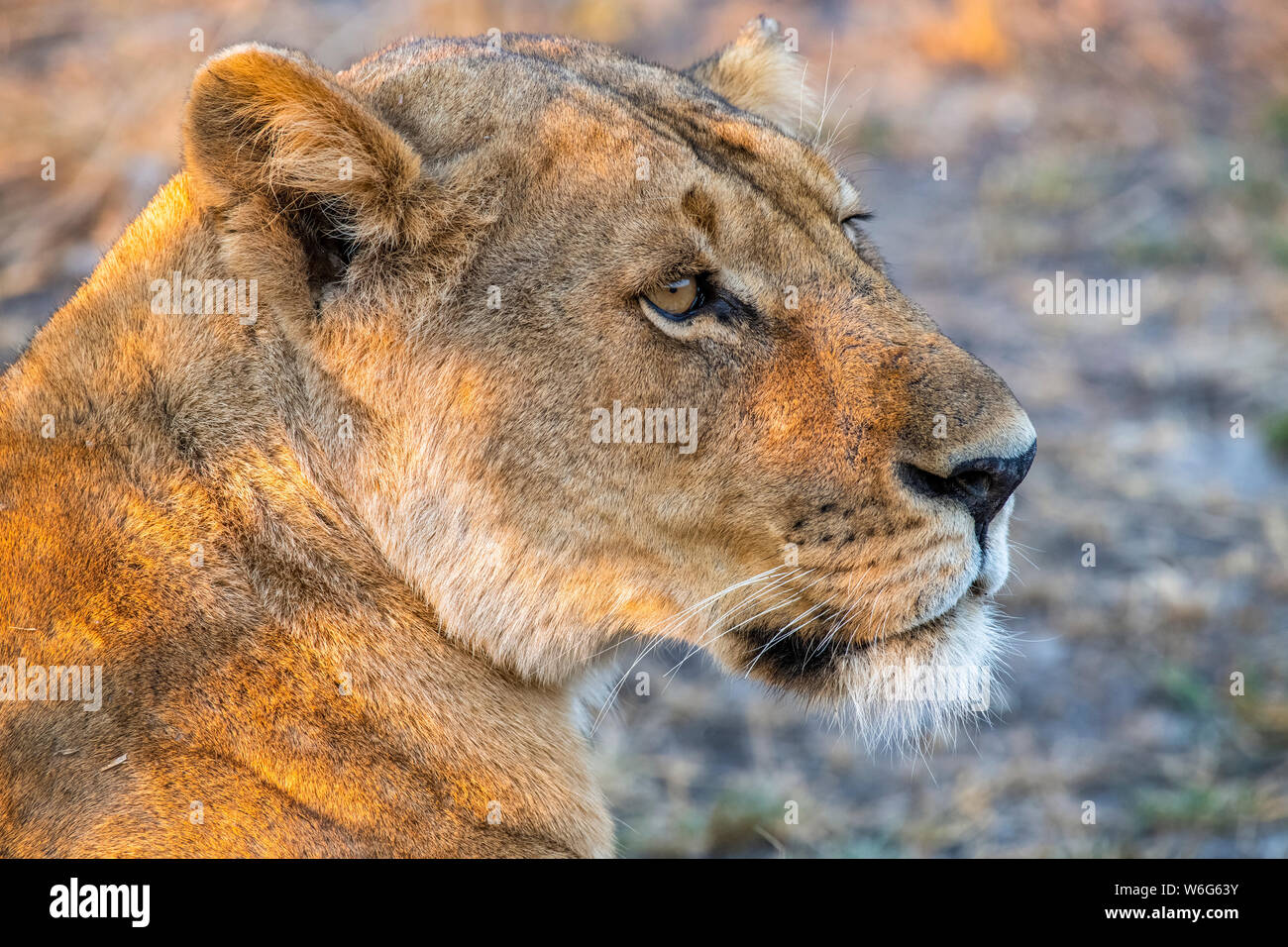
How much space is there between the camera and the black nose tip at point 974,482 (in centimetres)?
294

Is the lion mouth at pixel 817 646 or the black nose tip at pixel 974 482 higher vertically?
the black nose tip at pixel 974 482

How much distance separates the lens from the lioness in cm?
270

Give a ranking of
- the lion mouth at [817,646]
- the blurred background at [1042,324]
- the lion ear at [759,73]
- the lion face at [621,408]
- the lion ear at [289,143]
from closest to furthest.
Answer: the lion ear at [289,143] → the lion face at [621,408] → the lion mouth at [817,646] → the lion ear at [759,73] → the blurred background at [1042,324]

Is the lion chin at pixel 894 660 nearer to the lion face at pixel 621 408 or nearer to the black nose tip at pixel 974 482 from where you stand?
the lion face at pixel 621 408

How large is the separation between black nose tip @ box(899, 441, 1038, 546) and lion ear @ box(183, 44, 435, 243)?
1.27 m

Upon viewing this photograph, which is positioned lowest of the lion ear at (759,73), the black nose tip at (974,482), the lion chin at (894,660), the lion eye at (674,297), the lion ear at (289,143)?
the lion chin at (894,660)

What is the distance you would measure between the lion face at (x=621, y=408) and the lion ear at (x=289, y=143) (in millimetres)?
21

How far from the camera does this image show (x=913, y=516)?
9.68 ft

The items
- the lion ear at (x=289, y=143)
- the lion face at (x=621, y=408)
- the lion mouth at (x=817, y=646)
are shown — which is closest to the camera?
the lion ear at (x=289, y=143)

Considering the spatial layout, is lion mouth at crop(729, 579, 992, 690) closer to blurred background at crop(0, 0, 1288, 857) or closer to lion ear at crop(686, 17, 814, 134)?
blurred background at crop(0, 0, 1288, 857)

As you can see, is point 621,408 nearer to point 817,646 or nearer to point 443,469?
point 443,469

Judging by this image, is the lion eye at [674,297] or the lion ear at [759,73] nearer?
the lion eye at [674,297]

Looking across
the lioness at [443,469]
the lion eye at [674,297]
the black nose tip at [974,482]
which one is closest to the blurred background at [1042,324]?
the lioness at [443,469]
